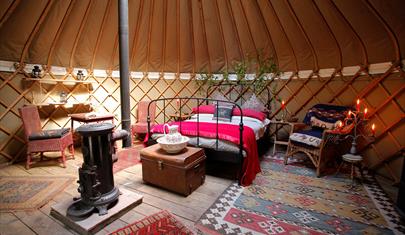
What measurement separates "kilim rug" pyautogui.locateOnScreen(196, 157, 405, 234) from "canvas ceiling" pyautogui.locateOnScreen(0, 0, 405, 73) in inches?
70.9

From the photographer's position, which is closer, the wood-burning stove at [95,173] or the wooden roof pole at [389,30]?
the wood-burning stove at [95,173]

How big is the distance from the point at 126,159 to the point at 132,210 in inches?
56.3

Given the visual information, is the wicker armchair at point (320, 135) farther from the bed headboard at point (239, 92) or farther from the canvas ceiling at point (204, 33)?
the bed headboard at point (239, 92)

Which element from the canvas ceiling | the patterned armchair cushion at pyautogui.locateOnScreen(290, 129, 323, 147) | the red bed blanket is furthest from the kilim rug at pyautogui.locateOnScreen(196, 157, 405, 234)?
the canvas ceiling

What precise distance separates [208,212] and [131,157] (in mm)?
1873

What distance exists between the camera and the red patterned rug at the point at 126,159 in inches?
114

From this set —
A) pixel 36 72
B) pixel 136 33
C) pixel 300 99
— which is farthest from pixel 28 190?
pixel 300 99

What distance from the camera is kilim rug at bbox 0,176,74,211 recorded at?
1940 millimetres

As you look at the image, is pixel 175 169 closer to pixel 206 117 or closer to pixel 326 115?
pixel 206 117

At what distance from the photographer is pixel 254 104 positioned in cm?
390

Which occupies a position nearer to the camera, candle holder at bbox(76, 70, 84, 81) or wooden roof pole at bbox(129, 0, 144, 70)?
wooden roof pole at bbox(129, 0, 144, 70)

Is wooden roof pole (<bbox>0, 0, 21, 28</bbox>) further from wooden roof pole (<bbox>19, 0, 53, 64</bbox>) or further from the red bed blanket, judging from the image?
the red bed blanket

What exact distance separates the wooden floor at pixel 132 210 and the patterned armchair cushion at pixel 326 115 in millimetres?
1684

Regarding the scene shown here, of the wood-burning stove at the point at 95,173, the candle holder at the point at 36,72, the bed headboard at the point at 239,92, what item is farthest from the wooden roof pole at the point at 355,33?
the candle holder at the point at 36,72
